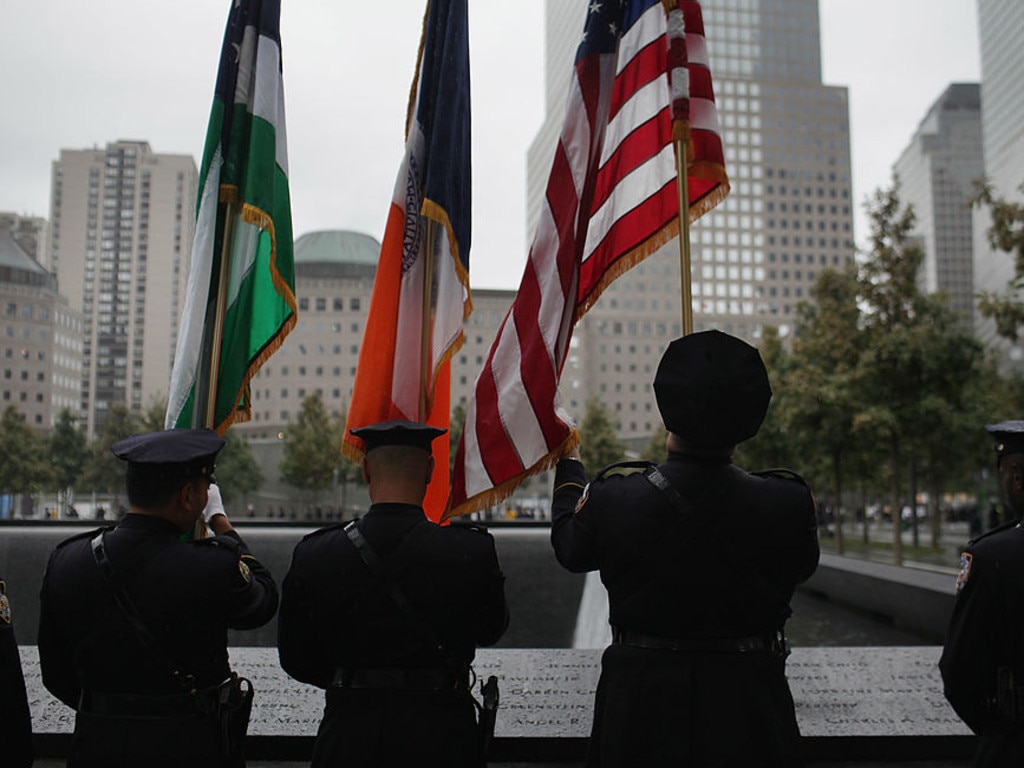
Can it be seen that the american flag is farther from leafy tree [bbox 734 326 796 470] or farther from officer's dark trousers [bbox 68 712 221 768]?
leafy tree [bbox 734 326 796 470]

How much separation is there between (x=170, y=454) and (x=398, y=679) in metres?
1.18

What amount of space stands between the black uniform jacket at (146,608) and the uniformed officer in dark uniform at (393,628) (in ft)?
0.76

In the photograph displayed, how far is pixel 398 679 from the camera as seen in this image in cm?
313

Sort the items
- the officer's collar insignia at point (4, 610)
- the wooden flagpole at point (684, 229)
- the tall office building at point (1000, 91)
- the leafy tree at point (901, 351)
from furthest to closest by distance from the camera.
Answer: the tall office building at point (1000, 91) → the leafy tree at point (901, 351) → the wooden flagpole at point (684, 229) → the officer's collar insignia at point (4, 610)

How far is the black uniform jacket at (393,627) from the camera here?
308cm

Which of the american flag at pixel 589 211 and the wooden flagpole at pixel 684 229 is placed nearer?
the wooden flagpole at pixel 684 229

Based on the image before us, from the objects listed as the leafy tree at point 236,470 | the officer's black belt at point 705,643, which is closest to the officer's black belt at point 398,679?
the officer's black belt at point 705,643

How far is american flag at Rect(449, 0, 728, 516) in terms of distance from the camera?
4.57 metres

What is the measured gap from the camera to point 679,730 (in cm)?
296

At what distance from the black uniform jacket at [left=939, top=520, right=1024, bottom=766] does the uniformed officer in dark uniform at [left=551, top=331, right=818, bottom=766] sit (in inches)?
28.8

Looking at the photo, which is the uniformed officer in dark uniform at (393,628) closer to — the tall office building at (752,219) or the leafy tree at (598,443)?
the leafy tree at (598,443)

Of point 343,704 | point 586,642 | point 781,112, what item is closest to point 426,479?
point 343,704

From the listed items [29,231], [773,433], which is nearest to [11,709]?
[773,433]

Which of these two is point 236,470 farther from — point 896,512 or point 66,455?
point 896,512
